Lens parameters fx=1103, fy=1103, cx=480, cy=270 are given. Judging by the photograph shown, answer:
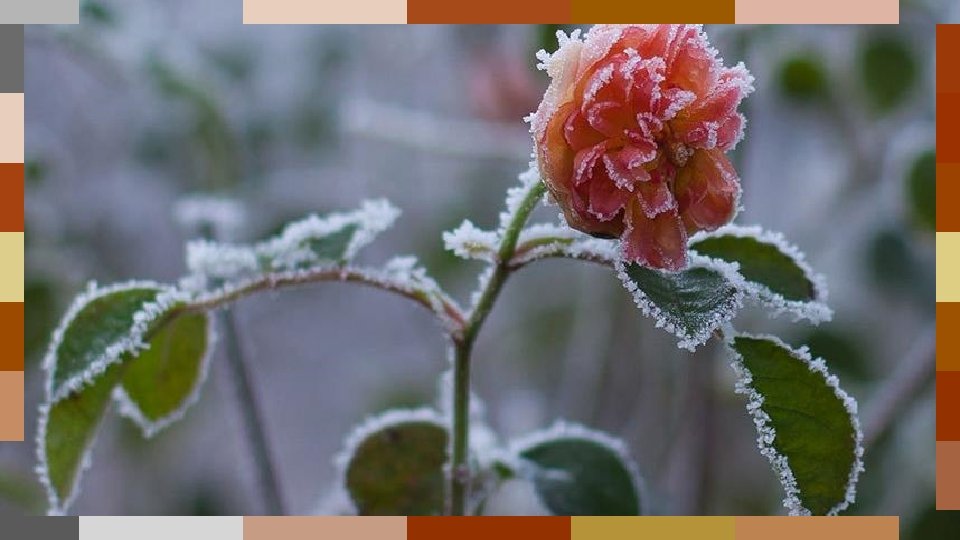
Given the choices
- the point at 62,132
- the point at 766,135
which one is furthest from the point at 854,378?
the point at 62,132

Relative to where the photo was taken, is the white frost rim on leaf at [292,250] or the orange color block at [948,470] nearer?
the white frost rim on leaf at [292,250]

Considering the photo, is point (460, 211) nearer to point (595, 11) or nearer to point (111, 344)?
point (595, 11)

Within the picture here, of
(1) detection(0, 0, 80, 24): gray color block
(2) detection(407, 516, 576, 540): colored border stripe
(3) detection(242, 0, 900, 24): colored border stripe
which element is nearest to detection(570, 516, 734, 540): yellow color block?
(2) detection(407, 516, 576, 540): colored border stripe

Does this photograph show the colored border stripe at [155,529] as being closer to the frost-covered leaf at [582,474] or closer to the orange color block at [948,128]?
the frost-covered leaf at [582,474]

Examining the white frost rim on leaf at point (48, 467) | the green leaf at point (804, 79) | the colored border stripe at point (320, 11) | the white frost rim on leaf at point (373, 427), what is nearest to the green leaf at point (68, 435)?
the white frost rim on leaf at point (48, 467)

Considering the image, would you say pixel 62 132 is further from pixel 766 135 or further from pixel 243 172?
pixel 766 135
